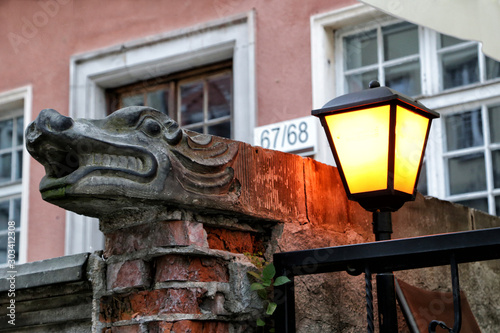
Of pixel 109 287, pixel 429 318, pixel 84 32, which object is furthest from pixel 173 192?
pixel 84 32

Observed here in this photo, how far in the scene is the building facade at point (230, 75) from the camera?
5301 millimetres

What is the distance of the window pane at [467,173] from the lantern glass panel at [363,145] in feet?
8.95

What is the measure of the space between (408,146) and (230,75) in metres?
3.84

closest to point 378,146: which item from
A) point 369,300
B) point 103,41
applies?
point 369,300

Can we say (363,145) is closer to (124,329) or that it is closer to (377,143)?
(377,143)

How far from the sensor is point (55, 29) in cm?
710

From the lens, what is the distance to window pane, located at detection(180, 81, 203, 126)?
6473 mm

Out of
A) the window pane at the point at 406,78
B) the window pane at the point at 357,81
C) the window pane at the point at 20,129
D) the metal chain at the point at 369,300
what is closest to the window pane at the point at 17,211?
the window pane at the point at 20,129

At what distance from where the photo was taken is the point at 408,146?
8.57 ft

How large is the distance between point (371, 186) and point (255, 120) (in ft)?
11.0

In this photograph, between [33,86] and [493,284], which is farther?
[33,86]

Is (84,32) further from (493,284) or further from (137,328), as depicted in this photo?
(137,328)

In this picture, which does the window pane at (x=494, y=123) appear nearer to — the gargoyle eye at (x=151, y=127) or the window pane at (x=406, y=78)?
the window pane at (x=406, y=78)

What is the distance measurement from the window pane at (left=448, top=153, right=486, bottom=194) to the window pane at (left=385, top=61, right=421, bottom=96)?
1.81 feet
